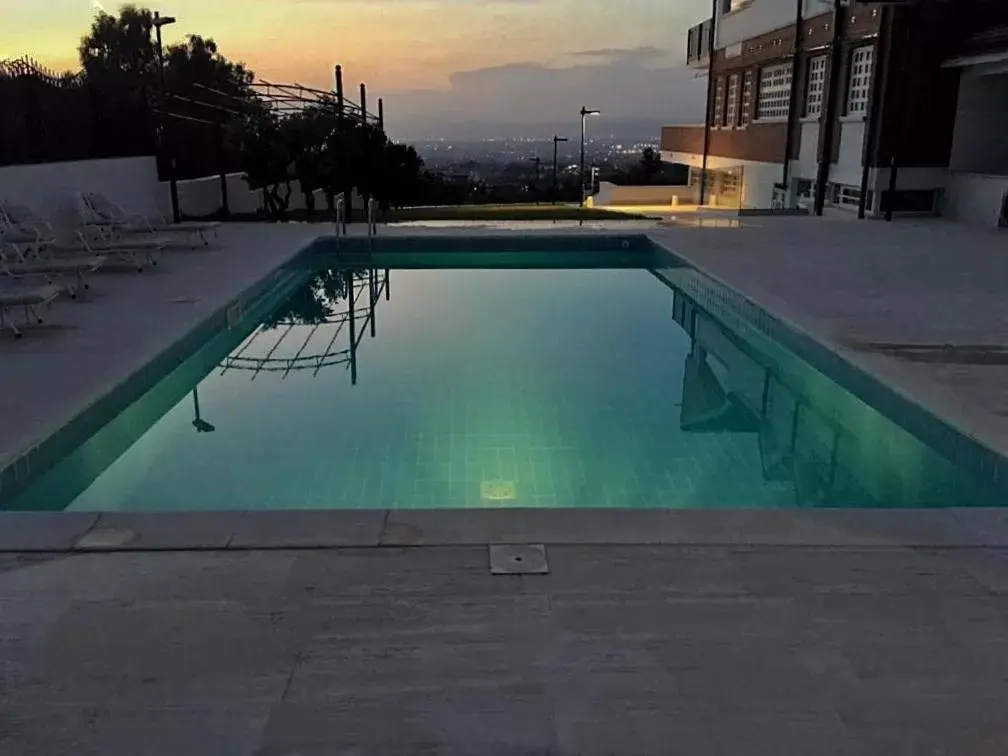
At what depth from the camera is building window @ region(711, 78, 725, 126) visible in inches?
1067

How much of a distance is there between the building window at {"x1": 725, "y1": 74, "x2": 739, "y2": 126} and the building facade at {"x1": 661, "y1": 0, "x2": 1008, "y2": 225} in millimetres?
2871

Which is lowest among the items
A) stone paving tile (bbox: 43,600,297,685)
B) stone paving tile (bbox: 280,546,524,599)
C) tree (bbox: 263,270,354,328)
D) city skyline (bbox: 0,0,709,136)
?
tree (bbox: 263,270,354,328)

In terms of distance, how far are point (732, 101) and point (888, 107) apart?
9.99m

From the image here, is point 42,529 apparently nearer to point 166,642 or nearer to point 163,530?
point 163,530

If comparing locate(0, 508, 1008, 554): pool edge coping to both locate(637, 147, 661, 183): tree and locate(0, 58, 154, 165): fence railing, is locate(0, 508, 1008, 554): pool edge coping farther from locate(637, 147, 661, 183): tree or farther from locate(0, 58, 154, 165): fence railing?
locate(637, 147, 661, 183): tree

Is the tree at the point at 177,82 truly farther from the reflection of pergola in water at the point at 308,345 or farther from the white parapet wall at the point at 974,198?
the white parapet wall at the point at 974,198

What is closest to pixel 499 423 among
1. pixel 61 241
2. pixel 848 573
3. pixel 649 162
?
pixel 848 573

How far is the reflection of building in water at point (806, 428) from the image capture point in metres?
4.96

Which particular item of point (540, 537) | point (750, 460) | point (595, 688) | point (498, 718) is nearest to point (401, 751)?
point (498, 718)

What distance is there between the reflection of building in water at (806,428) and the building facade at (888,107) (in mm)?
10383

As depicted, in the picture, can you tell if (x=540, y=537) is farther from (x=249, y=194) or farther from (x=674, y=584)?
(x=249, y=194)

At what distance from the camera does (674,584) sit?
3.16m

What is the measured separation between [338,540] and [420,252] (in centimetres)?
1063

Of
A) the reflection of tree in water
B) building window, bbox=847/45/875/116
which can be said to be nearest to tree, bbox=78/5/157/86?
the reflection of tree in water
